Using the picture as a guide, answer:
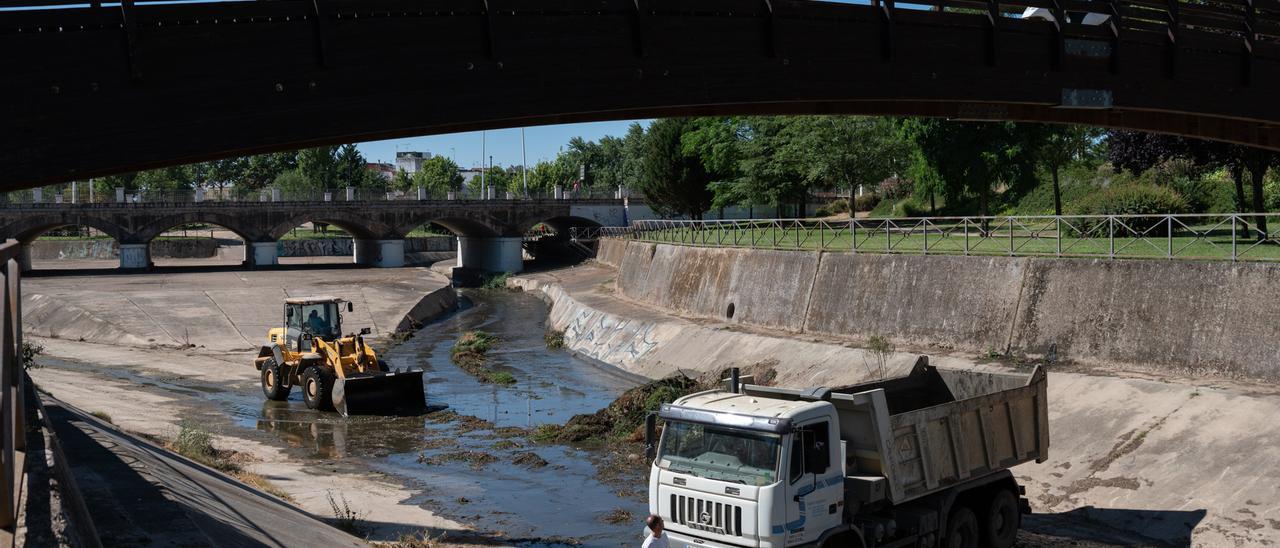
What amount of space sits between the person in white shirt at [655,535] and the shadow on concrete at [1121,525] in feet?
26.1

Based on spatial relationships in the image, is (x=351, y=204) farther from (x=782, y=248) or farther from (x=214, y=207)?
(x=782, y=248)

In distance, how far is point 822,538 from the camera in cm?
1289

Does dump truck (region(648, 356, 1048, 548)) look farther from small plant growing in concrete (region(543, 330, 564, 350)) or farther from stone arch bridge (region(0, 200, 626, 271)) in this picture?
stone arch bridge (region(0, 200, 626, 271))

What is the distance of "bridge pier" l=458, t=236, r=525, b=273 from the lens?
278 feet

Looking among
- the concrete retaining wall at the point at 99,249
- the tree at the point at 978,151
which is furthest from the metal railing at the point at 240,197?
the tree at the point at 978,151

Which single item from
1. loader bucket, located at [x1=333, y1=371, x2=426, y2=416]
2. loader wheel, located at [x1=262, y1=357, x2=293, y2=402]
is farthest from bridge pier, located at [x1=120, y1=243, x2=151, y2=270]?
loader bucket, located at [x1=333, y1=371, x2=426, y2=416]

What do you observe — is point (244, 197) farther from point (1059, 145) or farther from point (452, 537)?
point (452, 537)

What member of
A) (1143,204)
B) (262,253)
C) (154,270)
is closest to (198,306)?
(154,270)

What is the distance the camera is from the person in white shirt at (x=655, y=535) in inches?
477

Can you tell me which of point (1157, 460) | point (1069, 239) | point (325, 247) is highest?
point (1069, 239)

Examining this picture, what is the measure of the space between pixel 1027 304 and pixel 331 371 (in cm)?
1914

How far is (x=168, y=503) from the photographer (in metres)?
13.2

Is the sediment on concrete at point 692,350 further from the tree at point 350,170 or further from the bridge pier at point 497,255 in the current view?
the tree at point 350,170

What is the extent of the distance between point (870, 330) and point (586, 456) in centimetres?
1160
